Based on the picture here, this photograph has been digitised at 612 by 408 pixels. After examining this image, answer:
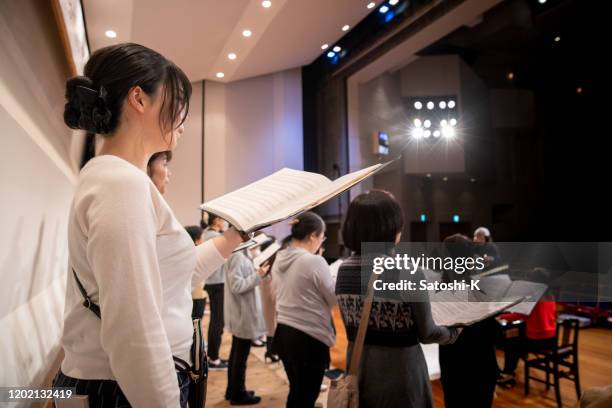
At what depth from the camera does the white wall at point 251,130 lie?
8.02 metres

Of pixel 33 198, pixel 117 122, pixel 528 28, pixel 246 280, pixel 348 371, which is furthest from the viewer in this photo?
pixel 528 28

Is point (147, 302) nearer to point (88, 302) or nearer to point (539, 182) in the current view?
point (88, 302)

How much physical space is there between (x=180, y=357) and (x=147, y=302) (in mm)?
243

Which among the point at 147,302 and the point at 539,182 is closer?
the point at 147,302

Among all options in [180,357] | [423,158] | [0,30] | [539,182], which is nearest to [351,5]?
[423,158]

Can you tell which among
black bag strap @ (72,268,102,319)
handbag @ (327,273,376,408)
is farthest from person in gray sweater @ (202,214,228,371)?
black bag strap @ (72,268,102,319)

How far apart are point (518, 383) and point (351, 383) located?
2.92 m

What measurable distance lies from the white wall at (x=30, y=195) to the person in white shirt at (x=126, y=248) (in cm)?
52

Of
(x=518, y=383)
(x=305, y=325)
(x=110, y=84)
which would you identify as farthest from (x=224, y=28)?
(x=518, y=383)

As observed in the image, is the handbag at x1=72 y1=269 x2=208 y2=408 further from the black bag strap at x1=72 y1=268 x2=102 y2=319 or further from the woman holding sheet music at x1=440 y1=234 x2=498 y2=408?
the woman holding sheet music at x1=440 y1=234 x2=498 y2=408

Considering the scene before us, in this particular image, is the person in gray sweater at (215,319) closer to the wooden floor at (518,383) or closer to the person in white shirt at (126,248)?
the wooden floor at (518,383)

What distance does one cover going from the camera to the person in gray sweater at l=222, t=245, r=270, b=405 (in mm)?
3053

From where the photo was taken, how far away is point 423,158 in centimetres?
865

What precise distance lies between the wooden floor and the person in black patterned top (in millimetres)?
1209
